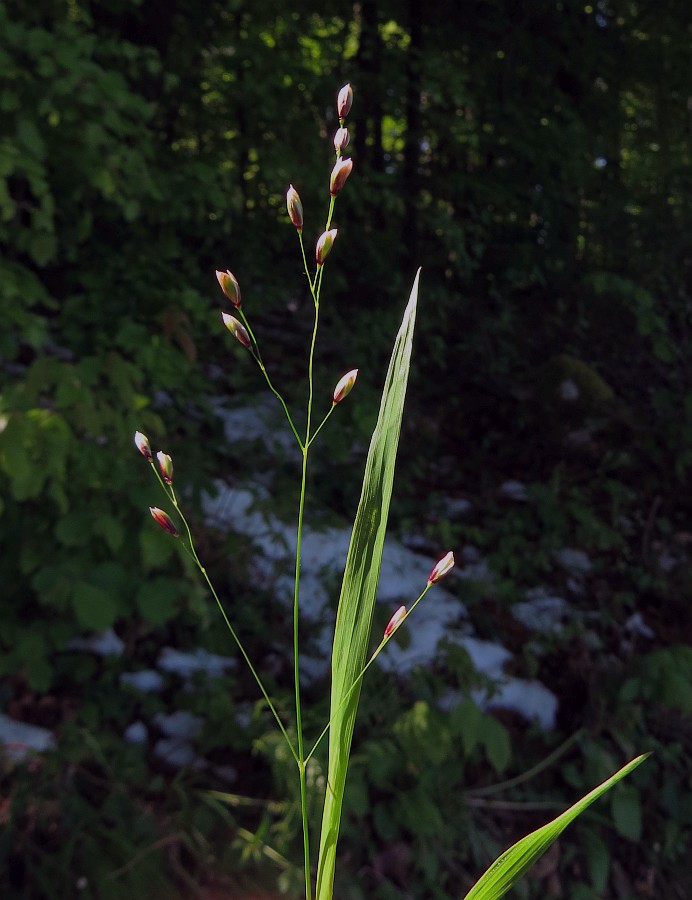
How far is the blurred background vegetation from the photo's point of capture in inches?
79.4

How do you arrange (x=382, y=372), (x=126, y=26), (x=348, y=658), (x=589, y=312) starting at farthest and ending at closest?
(x=589, y=312) → (x=382, y=372) → (x=126, y=26) → (x=348, y=658)

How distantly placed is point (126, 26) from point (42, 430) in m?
2.33

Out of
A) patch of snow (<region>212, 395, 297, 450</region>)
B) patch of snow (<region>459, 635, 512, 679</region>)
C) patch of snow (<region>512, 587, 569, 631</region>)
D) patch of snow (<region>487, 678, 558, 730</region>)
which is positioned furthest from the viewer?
patch of snow (<region>212, 395, 297, 450</region>)

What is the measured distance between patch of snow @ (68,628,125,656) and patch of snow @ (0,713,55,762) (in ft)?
0.94

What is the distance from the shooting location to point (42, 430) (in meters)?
1.82

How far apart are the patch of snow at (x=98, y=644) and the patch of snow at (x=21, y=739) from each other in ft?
0.94

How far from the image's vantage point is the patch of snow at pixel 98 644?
2475 millimetres

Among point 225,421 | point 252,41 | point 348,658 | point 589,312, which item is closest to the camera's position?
point 348,658

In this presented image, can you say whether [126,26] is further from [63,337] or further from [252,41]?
[63,337]

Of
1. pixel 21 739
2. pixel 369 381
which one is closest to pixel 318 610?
pixel 21 739

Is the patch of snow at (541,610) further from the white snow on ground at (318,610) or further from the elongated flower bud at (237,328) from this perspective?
the elongated flower bud at (237,328)

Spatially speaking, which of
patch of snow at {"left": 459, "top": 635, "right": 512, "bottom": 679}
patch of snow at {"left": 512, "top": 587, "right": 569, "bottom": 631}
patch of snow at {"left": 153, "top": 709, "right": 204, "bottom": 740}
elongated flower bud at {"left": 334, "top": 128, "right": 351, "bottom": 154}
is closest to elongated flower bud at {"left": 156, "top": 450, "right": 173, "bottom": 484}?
elongated flower bud at {"left": 334, "top": 128, "right": 351, "bottom": 154}

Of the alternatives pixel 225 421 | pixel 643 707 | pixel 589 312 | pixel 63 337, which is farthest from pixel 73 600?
pixel 589 312

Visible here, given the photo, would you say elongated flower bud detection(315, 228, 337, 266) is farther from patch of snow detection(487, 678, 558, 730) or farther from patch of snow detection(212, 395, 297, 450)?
patch of snow detection(212, 395, 297, 450)
